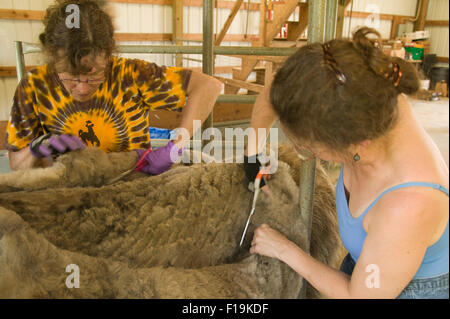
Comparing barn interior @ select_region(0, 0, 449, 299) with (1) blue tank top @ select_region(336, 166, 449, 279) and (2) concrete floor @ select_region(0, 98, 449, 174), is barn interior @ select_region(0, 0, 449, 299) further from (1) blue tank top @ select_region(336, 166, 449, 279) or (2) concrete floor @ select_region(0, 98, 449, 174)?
(1) blue tank top @ select_region(336, 166, 449, 279)

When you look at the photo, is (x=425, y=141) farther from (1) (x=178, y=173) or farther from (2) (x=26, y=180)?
(2) (x=26, y=180)

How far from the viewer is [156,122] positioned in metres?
3.74

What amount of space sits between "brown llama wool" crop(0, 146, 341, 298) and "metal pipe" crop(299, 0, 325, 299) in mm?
27

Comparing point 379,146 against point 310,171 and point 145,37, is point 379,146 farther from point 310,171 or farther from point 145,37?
point 145,37

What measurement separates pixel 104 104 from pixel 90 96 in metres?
0.06

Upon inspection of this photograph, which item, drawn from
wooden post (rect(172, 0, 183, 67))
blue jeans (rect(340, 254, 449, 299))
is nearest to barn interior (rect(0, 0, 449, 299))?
blue jeans (rect(340, 254, 449, 299))

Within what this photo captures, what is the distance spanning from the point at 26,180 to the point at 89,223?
197mm

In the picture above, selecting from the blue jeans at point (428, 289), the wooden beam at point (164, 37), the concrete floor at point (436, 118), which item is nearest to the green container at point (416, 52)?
the concrete floor at point (436, 118)

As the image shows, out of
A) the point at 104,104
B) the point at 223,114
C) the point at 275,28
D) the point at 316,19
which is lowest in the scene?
the point at 223,114

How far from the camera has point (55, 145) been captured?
106 cm

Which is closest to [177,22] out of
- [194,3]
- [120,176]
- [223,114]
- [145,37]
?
[194,3]

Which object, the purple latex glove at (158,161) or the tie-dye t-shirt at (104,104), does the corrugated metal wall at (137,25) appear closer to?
the tie-dye t-shirt at (104,104)

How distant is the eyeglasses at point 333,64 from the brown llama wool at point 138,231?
44 centimetres

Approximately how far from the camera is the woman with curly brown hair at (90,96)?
3.49 ft
